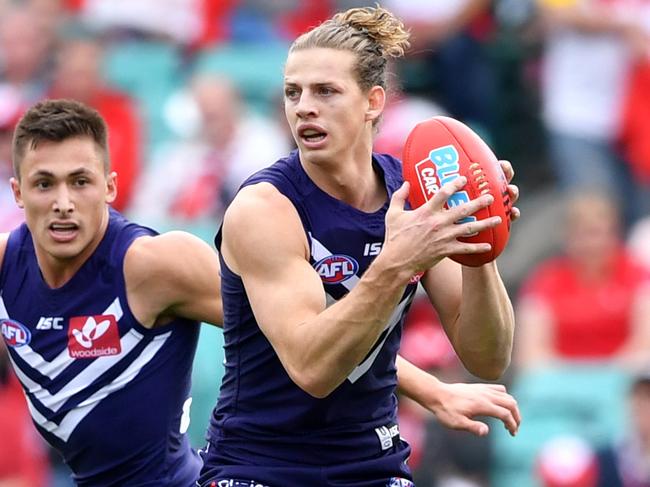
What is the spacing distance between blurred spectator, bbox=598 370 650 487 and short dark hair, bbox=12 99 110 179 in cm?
403

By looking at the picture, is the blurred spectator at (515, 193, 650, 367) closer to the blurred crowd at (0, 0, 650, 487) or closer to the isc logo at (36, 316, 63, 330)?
the blurred crowd at (0, 0, 650, 487)

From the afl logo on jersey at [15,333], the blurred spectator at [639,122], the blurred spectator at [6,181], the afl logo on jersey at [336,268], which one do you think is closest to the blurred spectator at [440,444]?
Answer: the blurred spectator at [639,122]

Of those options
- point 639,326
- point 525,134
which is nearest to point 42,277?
point 639,326

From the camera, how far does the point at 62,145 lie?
5285 mm

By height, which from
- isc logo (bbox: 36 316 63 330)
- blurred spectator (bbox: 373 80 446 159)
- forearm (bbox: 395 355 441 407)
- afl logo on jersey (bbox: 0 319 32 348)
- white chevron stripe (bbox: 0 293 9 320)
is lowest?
forearm (bbox: 395 355 441 407)

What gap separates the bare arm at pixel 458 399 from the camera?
5.10m

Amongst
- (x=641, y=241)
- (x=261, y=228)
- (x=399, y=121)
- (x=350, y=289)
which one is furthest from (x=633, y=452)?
(x=261, y=228)

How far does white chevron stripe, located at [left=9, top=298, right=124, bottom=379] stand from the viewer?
17.1 feet

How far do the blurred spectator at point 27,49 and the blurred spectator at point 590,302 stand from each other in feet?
13.1

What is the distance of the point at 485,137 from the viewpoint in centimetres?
1074

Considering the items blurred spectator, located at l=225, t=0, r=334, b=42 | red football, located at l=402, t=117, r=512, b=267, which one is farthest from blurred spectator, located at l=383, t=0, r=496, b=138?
red football, located at l=402, t=117, r=512, b=267

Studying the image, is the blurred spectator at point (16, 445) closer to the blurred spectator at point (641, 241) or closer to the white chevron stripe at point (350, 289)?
the blurred spectator at point (641, 241)

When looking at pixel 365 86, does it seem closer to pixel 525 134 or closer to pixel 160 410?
pixel 160 410

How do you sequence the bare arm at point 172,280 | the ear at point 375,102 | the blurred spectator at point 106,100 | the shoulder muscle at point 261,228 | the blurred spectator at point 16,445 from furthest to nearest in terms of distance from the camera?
the blurred spectator at point 106,100 < the blurred spectator at point 16,445 < the bare arm at point 172,280 < the ear at point 375,102 < the shoulder muscle at point 261,228
